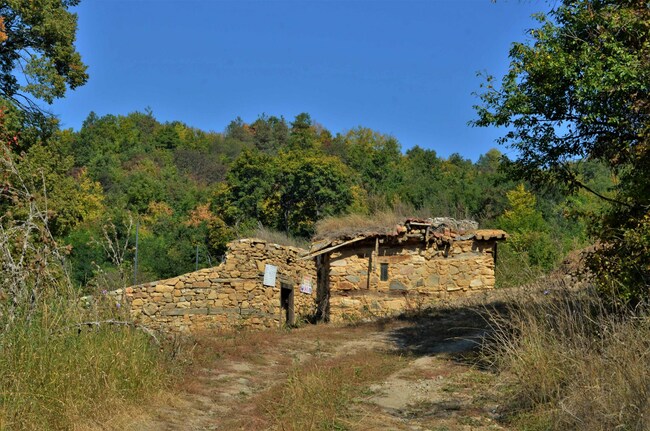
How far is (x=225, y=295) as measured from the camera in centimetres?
1750

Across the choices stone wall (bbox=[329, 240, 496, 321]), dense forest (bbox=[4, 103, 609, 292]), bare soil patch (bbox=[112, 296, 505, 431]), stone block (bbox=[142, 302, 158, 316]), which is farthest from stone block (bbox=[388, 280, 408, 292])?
stone block (bbox=[142, 302, 158, 316])

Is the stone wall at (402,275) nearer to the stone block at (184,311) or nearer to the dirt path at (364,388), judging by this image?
the dirt path at (364,388)

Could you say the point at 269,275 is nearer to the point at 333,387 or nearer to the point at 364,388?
the point at 364,388

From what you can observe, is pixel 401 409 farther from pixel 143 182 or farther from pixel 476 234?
pixel 143 182

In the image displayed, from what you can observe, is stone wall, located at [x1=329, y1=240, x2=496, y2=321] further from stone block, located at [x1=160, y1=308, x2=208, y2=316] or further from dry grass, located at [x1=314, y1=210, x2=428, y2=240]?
stone block, located at [x1=160, y1=308, x2=208, y2=316]

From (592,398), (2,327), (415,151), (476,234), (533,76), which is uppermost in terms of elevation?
(415,151)

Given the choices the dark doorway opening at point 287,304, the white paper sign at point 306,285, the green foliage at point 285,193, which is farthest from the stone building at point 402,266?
the green foliage at point 285,193

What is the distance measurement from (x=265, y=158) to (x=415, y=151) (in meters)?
25.0

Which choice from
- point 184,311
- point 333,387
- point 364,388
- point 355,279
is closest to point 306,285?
point 355,279

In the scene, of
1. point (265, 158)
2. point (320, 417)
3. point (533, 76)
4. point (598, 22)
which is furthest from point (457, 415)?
point (265, 158)

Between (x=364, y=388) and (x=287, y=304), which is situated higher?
(x=287, y=304)

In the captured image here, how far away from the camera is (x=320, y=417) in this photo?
6324 millimetres

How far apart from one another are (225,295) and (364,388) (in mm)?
9801

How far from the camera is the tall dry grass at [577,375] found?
4773mm
